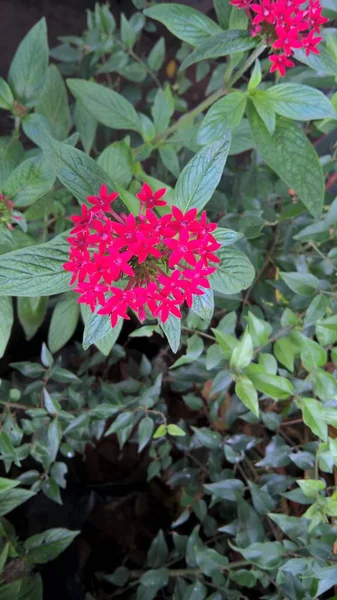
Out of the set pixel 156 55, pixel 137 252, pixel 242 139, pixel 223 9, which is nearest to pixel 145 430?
pixel 137 252

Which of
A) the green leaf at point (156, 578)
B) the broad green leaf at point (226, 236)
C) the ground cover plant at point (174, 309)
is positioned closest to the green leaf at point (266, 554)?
the ground cover plant at point (174, 309)

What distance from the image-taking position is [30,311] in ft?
2.80

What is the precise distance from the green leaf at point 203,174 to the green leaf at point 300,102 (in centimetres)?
13

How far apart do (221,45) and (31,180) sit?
0.97 ft

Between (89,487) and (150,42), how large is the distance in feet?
4.10

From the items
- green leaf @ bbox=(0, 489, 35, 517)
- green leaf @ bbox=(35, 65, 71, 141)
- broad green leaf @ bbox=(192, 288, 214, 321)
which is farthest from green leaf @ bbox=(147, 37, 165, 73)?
green leaf @ bbox=(0, 489, 35, 517)

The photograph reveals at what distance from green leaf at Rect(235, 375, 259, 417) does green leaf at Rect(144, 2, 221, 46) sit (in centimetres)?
45

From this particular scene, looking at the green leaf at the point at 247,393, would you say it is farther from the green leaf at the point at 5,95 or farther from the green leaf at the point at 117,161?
the green leaf at the point at 5,95

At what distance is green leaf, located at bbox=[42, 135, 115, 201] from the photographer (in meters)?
0.55

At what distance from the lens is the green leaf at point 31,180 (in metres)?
0.68

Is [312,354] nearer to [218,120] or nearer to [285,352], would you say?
[285,352]

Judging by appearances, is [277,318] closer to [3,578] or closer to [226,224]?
[226,224]

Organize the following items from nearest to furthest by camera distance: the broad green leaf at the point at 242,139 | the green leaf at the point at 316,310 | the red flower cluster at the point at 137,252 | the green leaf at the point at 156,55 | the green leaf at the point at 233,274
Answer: the red flower cluster at the point at 137,252
the green leaf at the point at 233,274
the green leaf at the point at 316,310
the broad green leaf at the point at 242,139
the green leaf at the point at 156,55

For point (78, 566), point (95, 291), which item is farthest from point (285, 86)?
point (78, 566)
